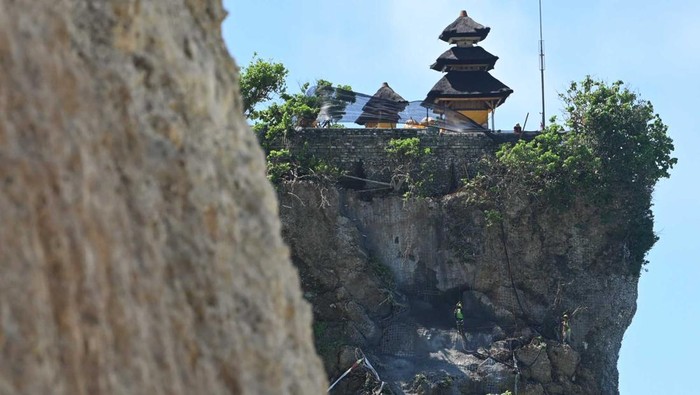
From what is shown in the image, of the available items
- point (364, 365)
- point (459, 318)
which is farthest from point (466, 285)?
point (364, 365)

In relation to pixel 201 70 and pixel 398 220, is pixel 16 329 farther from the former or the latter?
pixel 398 220

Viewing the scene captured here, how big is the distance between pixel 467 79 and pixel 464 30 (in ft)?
3.25

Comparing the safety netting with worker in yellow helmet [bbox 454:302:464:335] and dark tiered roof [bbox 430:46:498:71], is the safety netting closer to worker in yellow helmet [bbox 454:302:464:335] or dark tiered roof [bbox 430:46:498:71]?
dark tiered roof [bbox 430:46:498:71]

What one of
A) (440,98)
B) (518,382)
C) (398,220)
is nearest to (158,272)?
(518,382)

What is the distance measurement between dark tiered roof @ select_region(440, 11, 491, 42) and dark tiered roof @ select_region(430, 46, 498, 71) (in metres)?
0.28

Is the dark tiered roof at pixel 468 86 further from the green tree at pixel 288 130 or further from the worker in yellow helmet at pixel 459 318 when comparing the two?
the worker in yellow helmet at pixel 459 318

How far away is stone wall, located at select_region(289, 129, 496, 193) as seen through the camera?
102 feet

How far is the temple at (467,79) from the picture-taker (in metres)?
33.7

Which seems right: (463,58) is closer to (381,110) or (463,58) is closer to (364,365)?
(381,110)

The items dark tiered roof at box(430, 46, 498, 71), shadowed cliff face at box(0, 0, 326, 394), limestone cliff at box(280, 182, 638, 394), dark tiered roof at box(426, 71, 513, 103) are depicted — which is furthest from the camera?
dark tiered roof at box(430, 46, 498, 71)

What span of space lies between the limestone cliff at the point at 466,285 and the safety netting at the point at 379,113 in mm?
1990

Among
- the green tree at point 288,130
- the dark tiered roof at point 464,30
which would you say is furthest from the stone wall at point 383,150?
the dark tiered roof at point 464,30

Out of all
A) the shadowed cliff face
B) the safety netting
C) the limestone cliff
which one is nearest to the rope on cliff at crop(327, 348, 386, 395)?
the limestone cliff

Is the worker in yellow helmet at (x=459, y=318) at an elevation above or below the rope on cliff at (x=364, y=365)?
above
